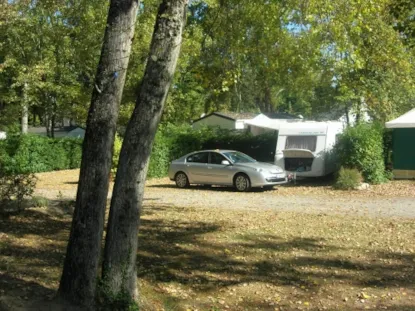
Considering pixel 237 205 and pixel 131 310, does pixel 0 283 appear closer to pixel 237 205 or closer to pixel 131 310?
pixel 131 310

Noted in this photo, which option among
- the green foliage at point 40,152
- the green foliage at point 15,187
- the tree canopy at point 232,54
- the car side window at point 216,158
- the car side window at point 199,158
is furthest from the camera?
the green foliage at point 40,152

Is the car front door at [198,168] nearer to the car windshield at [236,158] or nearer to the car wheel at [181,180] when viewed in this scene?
the car wheel at [181,180]

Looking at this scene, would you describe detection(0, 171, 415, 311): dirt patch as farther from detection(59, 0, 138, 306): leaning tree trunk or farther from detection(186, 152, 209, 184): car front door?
detection(186, 152, 209, 184): car front door

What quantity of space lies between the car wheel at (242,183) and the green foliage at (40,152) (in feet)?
33.4

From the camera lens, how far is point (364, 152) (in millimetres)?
19594

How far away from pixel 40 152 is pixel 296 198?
15640 mm

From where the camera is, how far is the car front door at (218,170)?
1928cm

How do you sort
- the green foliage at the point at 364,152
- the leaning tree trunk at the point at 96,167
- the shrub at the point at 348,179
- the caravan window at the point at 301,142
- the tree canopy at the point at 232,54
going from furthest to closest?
the caravan window at the point at 301,142, the green foliage at the point at 364,152, the shrub at the point at 348,179, the tree canopy at the point at 232,54, the leaning tree trunk at the point at 96,167

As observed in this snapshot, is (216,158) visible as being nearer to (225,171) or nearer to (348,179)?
(225,171)

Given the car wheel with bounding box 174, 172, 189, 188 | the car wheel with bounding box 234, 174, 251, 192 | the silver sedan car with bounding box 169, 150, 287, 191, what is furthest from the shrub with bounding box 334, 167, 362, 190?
the car wheel with bounding box 174, 172, 189, 188

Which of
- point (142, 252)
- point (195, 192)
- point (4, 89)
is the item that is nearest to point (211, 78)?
point (142, 252)

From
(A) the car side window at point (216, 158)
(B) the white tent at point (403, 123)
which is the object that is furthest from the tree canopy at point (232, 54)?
(A) the car side window at point (216, 158)

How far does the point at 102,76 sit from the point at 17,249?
11.1 ft

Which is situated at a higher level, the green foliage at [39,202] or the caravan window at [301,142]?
the caravan window at [301,142]
